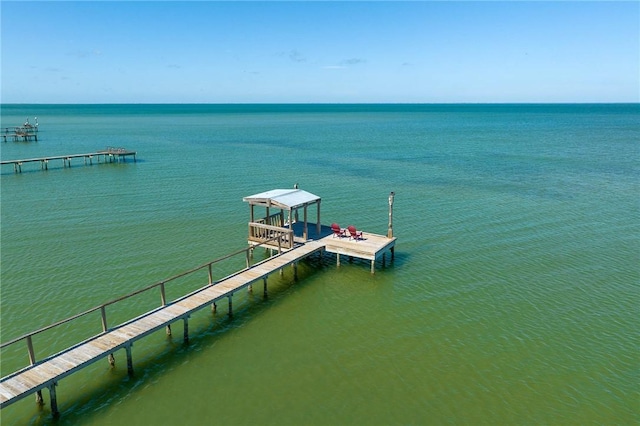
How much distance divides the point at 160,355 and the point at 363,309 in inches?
319

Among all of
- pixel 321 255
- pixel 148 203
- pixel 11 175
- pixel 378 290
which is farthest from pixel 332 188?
pixel 11 175

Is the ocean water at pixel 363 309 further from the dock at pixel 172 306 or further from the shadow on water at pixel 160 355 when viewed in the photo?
the dock at pixel 172 306

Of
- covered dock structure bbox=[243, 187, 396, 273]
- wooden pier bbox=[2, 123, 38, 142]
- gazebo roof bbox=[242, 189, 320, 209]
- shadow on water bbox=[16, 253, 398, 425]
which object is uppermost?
wooden pier bbox=[2, 123, 38, 142]

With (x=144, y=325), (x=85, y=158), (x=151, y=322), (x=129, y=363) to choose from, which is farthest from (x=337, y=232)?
(x=85, y=158)

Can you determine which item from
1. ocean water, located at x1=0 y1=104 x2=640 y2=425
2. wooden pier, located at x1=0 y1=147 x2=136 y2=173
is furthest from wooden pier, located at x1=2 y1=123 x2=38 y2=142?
ocean water, located at x1=0 y1=104 x2=640 y2=425

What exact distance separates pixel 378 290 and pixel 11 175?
150 feet

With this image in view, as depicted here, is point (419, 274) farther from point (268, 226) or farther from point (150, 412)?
point (150, 412)

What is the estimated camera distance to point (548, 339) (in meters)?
16.4

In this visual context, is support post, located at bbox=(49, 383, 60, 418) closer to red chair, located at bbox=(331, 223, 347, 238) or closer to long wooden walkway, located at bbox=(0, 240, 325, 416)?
long wooden walkway, located at bbox=(0, 240, 325, 416)

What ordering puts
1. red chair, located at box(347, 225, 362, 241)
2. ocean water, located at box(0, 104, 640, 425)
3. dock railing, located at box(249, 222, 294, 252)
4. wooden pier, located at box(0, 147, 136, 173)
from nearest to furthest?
Answer: ocean water, located at box(0, 104, 640, 425), dock railing, located at box(249, 222, 294, 252), red chair, located at box(347, 225, 362, 241), wooden pier, located at box(0, 147, 136, 173)

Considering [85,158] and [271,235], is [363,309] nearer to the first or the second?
[271,235]

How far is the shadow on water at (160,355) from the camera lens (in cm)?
1262

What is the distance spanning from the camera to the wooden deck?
12.0 metres

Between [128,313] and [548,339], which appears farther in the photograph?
[128,313]
